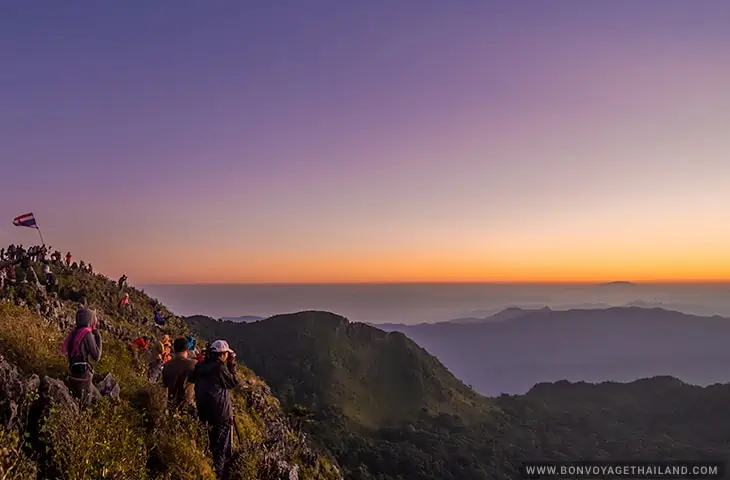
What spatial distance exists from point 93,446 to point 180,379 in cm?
284

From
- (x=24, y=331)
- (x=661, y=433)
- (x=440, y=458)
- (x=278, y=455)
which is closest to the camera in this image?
(x=24, y=331)

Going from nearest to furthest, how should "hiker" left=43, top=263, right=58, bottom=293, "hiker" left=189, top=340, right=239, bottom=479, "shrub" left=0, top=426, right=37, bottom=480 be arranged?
1. "shrub" left=0, top=426, right=37, bottom=480
2. "hiker" left=189, top=340, right=239, bottom=479
3. "hiker" left=43, top=263, right=58, bottom=293

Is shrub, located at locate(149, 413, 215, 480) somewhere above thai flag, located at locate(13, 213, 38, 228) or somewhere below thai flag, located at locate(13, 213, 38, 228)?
below

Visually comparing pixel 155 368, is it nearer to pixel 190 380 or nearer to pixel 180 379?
pixel 180 379

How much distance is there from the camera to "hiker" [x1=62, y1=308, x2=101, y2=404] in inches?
324

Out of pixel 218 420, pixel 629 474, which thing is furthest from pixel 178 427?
pixel 629 474

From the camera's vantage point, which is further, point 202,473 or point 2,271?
point 2,271

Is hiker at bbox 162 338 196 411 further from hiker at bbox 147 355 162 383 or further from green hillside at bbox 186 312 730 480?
green hillside at bbox 186 312 730 480

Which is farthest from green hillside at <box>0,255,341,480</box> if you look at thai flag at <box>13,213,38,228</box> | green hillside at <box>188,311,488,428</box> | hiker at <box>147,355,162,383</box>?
green hillside at <box>188,311,488,428</box>

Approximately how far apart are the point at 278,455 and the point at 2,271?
531 inches

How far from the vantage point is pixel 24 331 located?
9438mm

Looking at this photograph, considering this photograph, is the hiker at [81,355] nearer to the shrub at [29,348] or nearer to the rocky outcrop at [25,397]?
the rocky outcrop at [25,397]

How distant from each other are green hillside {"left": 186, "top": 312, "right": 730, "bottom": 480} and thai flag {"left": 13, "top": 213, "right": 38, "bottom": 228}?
4743 cm

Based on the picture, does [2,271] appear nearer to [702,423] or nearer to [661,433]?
[661,433]
